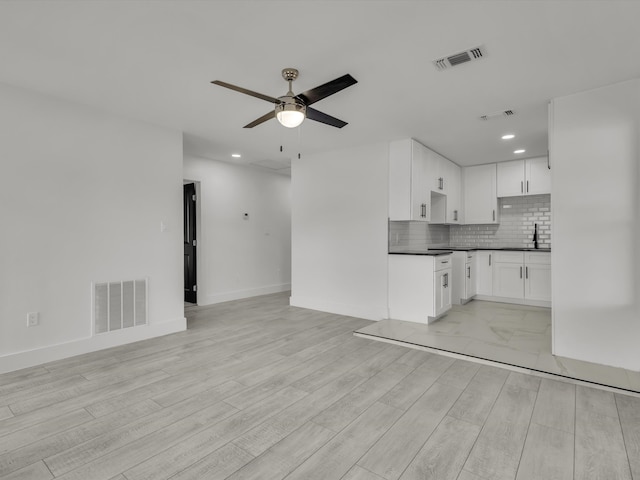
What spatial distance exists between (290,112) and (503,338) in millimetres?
3453

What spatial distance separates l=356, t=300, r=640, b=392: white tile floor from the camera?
2.90 metres

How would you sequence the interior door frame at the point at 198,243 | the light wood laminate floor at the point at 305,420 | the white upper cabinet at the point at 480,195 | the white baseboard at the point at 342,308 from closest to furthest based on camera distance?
the light wood laminate floor at the point at 305,420 → the white baseboard at the point at 342,308 → the interior door frame at the point at 198,243 → the white upper cabinet at the point at 480,195

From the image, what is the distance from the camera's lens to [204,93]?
3193 mm

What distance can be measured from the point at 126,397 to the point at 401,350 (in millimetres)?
2551

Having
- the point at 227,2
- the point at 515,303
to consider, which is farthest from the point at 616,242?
the point at 227,2

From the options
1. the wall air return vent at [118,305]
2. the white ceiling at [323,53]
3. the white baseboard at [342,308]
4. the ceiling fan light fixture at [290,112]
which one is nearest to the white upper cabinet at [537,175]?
the white ceiling at [323,53]

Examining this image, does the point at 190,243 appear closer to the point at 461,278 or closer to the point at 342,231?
the point at 342,231

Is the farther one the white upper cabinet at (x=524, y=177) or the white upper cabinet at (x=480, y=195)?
the white upper cabinet at (x=480, y=195)

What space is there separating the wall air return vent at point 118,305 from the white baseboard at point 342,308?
247 centimetres

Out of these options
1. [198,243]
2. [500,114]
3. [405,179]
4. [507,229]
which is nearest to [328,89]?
[500,114]

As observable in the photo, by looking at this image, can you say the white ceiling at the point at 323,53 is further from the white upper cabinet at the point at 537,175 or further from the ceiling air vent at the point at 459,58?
the white upper cabinet at the point at 537,175

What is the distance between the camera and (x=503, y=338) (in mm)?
3902

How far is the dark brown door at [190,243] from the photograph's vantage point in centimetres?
600

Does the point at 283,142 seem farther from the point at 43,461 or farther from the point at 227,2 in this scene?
the point at 43,461
